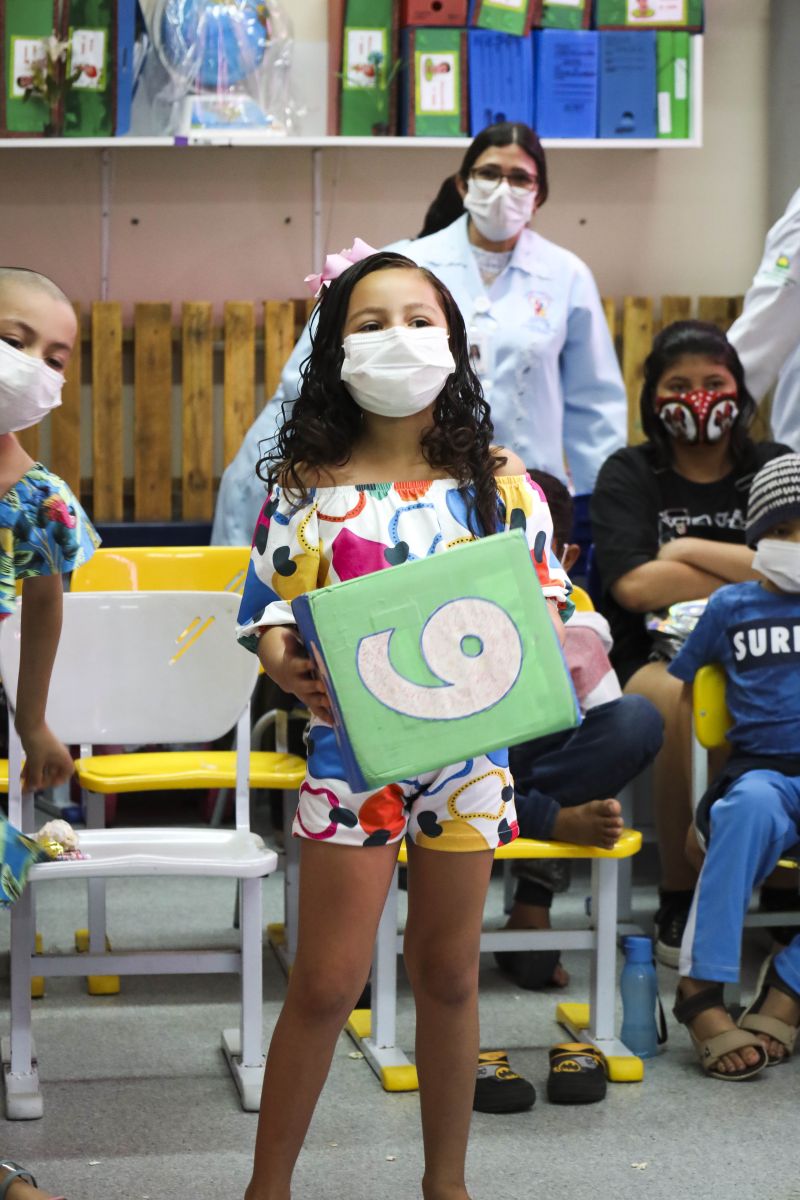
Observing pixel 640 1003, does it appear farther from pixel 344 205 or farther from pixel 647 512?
pixel 344 205

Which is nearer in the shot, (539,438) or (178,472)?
(539,438)

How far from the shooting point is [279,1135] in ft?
6.04

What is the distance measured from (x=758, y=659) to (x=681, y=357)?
88 cm

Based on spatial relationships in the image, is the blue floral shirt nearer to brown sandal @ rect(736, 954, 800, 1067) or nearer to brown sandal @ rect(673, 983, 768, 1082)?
brown sandal @ rect(673, 983, 768, 1082)

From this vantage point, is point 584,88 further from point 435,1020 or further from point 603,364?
point 435,1020

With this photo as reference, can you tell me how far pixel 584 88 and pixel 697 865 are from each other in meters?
3.06

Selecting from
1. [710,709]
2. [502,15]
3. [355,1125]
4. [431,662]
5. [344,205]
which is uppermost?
[502,15]

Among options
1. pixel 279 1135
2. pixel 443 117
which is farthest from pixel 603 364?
pixel 279 1135

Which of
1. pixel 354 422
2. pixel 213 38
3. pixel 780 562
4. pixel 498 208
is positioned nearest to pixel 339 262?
pixel 354 422

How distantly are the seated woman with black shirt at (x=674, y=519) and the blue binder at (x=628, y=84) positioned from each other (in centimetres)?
178

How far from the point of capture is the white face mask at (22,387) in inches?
73.7

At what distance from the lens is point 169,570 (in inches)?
132

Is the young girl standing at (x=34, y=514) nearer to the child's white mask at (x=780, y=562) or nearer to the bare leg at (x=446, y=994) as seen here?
the bare leg at (x=446, y=994)

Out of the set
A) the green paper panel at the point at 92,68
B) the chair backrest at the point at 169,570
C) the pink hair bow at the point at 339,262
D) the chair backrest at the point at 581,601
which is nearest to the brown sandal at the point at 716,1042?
the chair backrest at the point at 581,601
